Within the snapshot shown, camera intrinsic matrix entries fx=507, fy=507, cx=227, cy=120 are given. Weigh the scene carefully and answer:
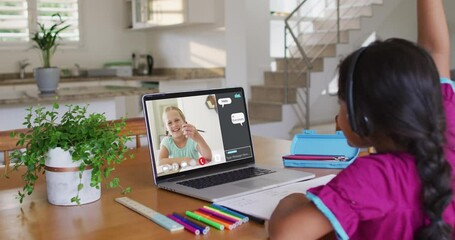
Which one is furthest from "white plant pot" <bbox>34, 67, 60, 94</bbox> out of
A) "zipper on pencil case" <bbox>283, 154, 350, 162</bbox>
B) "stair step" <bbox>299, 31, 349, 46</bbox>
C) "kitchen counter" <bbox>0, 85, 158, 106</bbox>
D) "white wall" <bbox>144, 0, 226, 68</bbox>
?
"stair step" <bbox>299, 31, 349, 46</bbox>

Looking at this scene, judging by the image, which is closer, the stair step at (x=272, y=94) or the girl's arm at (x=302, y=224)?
the girl's arm at (x=302, y=224)

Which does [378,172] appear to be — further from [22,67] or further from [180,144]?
[22,67]

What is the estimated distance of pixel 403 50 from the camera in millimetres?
798

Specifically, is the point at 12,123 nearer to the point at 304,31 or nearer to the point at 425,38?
the point at 425,38

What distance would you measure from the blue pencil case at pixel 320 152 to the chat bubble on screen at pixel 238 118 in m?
0.17

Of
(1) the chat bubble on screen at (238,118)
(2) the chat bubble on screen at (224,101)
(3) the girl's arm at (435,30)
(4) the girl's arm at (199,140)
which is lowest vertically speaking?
(4) the girl's arm at (199,140)

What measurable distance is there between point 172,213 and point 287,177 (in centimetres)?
38

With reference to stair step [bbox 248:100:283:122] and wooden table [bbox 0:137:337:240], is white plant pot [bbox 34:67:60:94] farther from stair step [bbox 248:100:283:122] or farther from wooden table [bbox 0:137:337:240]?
stair step [bbox 248:100:283:122]

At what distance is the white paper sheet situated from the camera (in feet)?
3.52

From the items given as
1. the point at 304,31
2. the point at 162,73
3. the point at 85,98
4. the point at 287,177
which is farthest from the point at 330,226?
the point at 304,31

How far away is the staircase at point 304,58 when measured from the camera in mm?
5938

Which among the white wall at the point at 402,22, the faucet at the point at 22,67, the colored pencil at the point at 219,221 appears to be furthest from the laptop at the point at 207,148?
the white wall at the point at 402,22

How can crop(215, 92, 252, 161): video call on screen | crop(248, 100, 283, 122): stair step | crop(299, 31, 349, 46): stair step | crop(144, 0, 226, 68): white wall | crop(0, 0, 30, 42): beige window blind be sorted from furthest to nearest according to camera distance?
crop(299, 31, 349, 46): stair step, crop(248, 100, 283, 122): stair step, crop(0, 0, 30, 42): beige window blind, crop(144, 0, 226, 68): white wall, crop(215, 92, 252, 161): video call on screen

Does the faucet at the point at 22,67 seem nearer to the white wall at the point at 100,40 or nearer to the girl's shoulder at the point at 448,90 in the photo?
the white wall at the point at 100,40
